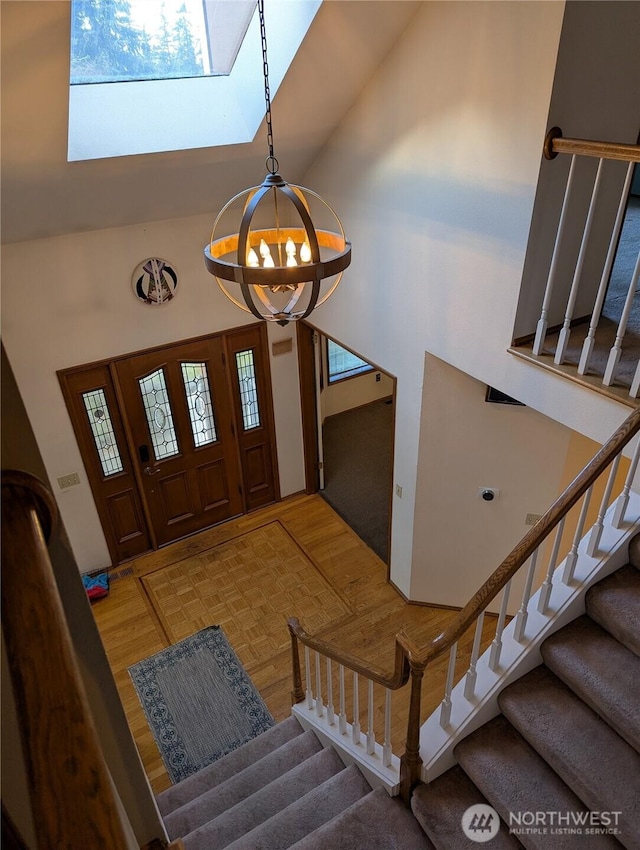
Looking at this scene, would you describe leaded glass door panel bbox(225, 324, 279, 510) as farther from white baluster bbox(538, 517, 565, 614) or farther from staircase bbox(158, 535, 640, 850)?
white baluster bbox(538, 517, 565, 614)

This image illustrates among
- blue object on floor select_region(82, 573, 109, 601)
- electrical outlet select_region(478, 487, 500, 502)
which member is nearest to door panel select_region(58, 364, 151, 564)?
blue object on floor select_region(82, 573, 109, 601)

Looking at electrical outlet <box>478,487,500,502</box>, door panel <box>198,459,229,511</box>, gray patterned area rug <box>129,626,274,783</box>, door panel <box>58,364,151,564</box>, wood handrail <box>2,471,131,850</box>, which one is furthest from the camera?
door panel <box>198,459,229,511</box>

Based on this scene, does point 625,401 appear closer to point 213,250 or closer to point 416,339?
point 416,339

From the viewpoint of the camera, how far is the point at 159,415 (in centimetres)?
521

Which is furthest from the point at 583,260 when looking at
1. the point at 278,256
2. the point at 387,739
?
the point at 387,739

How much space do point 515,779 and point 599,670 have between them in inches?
20.9

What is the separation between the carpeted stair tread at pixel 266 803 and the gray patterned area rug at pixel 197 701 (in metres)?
1.07

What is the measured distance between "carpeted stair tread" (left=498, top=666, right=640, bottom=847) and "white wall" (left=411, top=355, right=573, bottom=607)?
1949 mm

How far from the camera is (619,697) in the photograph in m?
2.19

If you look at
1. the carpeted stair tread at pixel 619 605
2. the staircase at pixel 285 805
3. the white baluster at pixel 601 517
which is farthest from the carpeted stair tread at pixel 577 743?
the staircase at pixel 285 805

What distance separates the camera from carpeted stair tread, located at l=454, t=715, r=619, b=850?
2.08 metres

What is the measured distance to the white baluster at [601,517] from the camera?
2423mm

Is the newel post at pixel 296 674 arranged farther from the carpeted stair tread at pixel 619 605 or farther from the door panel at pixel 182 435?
the door panel at pixel 182 435

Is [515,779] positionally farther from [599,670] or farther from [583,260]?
[583,260]
